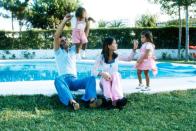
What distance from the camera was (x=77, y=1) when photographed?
34.0 metres

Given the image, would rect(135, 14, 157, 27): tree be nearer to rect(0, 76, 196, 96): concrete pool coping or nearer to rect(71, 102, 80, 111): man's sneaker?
rect(0, 76, 196, 96): concrete pool coping

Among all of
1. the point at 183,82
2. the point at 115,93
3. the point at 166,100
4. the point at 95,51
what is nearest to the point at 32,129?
the point at 115,93

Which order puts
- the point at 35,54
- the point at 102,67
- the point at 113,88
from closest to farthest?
the point at 113,88, the point at 102,67, the point at 35,54

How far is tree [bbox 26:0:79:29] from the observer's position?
31688mm

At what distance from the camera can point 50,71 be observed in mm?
16203

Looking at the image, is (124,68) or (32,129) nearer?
(32,129)

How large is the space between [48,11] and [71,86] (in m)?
24.5

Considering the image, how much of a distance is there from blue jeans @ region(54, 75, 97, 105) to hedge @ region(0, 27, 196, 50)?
1703 centimetres

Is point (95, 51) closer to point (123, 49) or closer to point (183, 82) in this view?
point (123, 49)

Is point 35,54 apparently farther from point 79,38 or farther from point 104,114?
point 104,114

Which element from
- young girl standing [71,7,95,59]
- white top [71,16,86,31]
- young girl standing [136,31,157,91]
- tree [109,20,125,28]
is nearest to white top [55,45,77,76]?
young girl standing [136,31,157,91]

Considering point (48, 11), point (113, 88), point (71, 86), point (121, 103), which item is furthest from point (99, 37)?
point (121, 103)

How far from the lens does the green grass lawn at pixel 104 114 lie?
263 inches

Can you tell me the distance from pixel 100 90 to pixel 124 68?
8.10 meters
